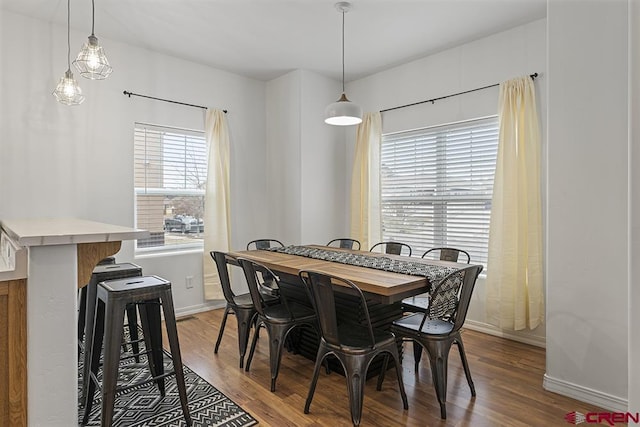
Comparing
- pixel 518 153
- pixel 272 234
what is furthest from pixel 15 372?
pixel 518 153

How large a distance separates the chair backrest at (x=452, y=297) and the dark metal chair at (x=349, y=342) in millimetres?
315

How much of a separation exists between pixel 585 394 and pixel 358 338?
59.6 inches

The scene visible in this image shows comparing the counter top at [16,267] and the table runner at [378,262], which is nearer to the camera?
the counter top at [16,267]

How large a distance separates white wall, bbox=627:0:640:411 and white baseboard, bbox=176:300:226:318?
13.0ft

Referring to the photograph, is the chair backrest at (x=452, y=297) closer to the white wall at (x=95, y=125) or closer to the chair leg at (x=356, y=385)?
the chair leg at (x=356, y=385)

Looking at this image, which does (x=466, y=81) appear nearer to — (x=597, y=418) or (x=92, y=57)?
(x=597, y=418)

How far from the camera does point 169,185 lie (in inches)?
169

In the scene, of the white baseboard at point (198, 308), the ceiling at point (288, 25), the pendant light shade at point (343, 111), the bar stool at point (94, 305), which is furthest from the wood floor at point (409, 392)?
the ceiling at point (288, 25)

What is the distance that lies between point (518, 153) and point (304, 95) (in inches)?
96.7

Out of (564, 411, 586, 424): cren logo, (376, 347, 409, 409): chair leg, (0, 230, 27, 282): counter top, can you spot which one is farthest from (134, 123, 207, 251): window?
(564, 411, 586, 424): cren logo

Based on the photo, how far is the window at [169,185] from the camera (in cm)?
408

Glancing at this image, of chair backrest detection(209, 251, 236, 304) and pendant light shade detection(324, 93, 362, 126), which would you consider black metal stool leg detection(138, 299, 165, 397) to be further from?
pendant light shade detection(324, 93, 362, 126)

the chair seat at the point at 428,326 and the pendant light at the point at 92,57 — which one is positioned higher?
the pendant light at the point at 92,57

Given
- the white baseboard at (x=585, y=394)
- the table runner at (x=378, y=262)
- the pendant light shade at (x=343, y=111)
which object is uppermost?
the pendant light shade at (x=343, y=111)
